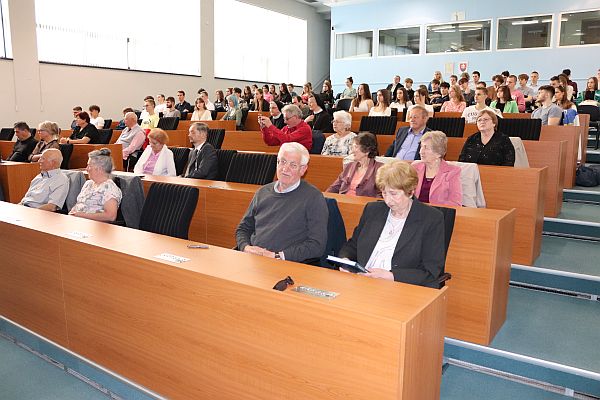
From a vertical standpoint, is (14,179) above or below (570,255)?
above

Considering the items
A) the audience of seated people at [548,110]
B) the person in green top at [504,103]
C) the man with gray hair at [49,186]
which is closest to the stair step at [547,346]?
the man with gray hair at [49,186]

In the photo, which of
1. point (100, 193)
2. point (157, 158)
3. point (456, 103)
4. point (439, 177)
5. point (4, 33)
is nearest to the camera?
point (439, 177)

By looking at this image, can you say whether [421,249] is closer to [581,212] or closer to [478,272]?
[478,272]

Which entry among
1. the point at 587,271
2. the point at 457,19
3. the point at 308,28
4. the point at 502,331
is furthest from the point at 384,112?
the point at 308,28

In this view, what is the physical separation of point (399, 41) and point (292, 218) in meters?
13.0

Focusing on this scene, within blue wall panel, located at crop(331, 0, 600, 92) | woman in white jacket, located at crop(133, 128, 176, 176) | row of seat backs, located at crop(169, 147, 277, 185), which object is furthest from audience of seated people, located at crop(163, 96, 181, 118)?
blue wall panel, located at crop(331, 0, 600, 92)

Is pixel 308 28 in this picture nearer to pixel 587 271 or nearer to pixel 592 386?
pixel 587 271

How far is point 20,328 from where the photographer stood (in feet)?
8.75

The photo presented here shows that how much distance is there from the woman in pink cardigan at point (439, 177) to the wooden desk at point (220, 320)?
Result: 5.06 feet

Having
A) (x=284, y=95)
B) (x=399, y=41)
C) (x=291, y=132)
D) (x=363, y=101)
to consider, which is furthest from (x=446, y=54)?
(x=291, y=132)

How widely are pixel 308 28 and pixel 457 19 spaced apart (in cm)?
574

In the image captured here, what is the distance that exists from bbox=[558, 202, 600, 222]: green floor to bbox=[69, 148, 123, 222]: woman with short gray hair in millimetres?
3762

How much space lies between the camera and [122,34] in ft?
39.1

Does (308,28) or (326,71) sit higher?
(308,28)
